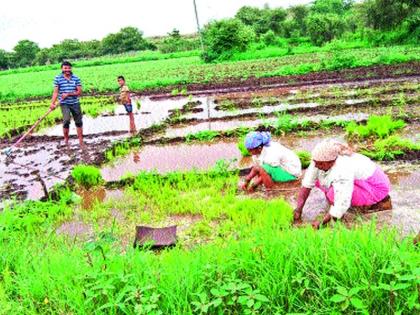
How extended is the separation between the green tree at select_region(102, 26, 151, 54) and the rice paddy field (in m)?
54.2

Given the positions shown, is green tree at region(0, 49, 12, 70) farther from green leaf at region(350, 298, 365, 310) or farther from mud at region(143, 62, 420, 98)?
green leaf at region(350, 298, 365, 310)

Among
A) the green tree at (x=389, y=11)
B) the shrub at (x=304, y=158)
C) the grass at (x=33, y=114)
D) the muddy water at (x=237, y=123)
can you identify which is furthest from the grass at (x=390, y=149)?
the green tree at (x=389, y=11)

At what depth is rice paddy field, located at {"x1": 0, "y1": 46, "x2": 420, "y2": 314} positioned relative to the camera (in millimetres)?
2691

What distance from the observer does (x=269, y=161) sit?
5223 mm

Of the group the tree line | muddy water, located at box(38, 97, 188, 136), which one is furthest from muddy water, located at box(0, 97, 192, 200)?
Result: the tree line

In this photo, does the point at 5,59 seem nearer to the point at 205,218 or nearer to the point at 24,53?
the point at 24,53

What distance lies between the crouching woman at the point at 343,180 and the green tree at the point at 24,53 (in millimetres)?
70357

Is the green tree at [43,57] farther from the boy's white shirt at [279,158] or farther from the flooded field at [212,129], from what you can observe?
the boy's white shirt at [279,158]

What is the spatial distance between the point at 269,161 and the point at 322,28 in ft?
91.4

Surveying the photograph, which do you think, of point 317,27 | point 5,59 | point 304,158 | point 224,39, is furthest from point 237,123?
point 5,59

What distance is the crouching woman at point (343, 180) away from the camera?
3985mm

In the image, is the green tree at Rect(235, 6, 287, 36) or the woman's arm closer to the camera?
the woman's arm

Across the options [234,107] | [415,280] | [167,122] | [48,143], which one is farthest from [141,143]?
[415,280]

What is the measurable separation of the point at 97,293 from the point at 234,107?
30.9ft
